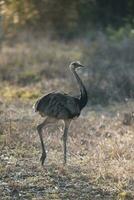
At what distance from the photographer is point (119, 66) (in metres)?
18.1

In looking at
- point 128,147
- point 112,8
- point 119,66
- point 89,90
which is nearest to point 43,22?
point 112,8

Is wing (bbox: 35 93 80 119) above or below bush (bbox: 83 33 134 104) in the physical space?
above

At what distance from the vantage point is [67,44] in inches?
918

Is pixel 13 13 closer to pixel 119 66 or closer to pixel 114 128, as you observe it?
pixel 119 66

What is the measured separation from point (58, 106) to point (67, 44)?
13.6 metres

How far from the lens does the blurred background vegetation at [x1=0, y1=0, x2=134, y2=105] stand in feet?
54.4

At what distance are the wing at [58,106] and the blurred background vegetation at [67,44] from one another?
17.2 ft

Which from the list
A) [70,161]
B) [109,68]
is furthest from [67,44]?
[70,161]

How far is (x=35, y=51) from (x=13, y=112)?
793 cm

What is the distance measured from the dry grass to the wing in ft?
2.24

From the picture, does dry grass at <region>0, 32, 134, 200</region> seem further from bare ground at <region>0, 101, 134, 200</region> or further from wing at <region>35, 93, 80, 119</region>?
wing at <region>35, 93, 80, 119</region>

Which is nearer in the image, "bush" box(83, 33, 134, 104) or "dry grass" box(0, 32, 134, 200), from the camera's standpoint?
"dry grass" box(0, 32, 134, 200)

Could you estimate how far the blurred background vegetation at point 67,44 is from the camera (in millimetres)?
16578

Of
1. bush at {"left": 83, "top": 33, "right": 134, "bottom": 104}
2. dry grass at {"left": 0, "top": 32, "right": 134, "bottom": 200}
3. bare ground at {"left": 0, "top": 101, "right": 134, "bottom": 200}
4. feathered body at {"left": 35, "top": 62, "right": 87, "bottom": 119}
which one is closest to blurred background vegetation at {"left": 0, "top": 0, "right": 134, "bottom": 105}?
bush at {"left": 83, "top": 33, "right": 134, "bottom": 104}
